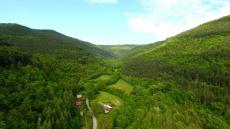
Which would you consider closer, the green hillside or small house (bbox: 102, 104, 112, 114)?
the green hillside

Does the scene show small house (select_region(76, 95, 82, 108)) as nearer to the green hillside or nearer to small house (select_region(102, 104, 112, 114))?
the green hillside

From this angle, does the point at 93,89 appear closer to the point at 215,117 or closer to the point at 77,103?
the point at 77,103

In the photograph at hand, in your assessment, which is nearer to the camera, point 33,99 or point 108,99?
point 33,99

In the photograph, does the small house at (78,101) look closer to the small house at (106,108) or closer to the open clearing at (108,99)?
the open clearing at (108,99)

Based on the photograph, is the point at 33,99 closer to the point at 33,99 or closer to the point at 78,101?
the point at 33,99

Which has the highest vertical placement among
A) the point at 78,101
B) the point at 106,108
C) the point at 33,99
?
the point at 33,99

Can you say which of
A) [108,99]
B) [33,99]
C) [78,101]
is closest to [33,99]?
[33,99]

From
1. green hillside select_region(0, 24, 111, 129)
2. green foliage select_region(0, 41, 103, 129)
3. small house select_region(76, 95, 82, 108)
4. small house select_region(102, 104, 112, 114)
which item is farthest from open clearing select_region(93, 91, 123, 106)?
green foliage select_region(0, 41, 103, 129)

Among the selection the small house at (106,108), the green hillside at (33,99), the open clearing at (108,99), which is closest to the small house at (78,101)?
the green hillside at (33,99)

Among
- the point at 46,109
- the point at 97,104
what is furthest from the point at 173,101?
the point at 46,109
